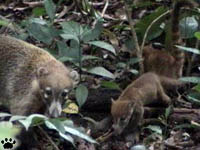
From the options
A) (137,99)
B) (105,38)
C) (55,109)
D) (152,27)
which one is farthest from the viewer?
(105,38)

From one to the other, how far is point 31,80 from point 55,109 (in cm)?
60

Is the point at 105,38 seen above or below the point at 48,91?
above

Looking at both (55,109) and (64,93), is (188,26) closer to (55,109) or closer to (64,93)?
(64,93)

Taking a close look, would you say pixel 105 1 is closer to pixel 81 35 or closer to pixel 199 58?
pixel 199 58

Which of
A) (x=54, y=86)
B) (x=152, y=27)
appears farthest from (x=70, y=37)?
(x=152, y=27)

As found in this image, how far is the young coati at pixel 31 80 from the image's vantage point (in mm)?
3646

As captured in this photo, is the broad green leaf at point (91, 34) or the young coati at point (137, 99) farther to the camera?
the broad green leaf at point (91, 34)

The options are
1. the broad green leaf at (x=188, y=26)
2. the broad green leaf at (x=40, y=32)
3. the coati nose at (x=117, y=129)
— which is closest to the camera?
the coati nose at (x=117, y=129)

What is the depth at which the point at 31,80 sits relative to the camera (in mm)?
3957

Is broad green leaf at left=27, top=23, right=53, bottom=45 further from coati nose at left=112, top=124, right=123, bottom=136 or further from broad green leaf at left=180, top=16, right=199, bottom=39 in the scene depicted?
broad green leaf at left=180, top=16, right=199, bottom=39

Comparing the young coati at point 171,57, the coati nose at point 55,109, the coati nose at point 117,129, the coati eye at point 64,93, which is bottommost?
the coati nose at point 117,129

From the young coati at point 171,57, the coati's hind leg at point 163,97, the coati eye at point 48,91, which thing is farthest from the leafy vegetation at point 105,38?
the coati eye at point 48,91

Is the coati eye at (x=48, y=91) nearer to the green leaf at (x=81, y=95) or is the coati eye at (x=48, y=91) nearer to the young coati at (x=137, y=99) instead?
the green leaf at (x=81, y=95)

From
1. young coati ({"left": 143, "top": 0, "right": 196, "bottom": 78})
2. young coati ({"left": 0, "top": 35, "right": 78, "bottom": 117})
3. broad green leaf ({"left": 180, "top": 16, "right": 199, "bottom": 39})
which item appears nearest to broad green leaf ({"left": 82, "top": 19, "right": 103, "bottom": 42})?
young coati ({"left": 0, "top": 35, "right": 78, "bottom": 117})
